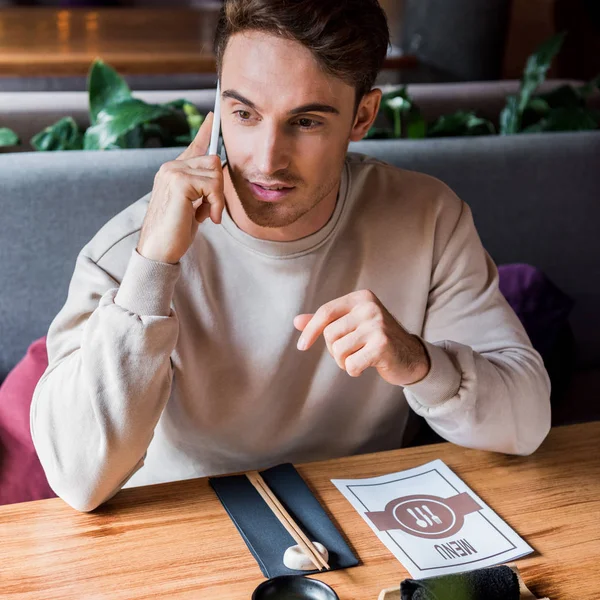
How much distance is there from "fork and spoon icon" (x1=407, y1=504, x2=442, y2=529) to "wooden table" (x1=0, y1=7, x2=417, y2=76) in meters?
2.69

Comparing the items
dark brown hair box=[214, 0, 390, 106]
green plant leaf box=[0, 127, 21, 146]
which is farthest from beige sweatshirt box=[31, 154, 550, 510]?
green plant leaf box=[0, 127, 21, 146]

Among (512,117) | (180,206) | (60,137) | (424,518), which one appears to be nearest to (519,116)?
(512,117)

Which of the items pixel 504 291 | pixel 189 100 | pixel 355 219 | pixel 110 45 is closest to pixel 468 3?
pixel 110 45

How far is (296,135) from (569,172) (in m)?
1.15

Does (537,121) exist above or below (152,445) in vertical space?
above

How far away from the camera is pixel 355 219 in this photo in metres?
1.48

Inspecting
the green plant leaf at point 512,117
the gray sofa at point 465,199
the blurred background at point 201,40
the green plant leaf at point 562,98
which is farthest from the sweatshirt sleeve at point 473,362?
the blurred background at point 201,40

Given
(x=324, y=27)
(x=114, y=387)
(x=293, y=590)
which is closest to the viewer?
(x=293, y=590)

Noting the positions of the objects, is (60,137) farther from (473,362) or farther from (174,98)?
(473,362)

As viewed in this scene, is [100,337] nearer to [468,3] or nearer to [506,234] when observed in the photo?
[506,234]

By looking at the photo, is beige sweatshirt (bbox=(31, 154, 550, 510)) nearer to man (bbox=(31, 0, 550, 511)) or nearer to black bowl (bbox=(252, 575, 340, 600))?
man (bbox=(31, 0, 550, 511))

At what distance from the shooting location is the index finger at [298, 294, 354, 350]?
1.09m

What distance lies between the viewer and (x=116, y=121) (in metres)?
2.09

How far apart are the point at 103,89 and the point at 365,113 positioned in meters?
1.00
